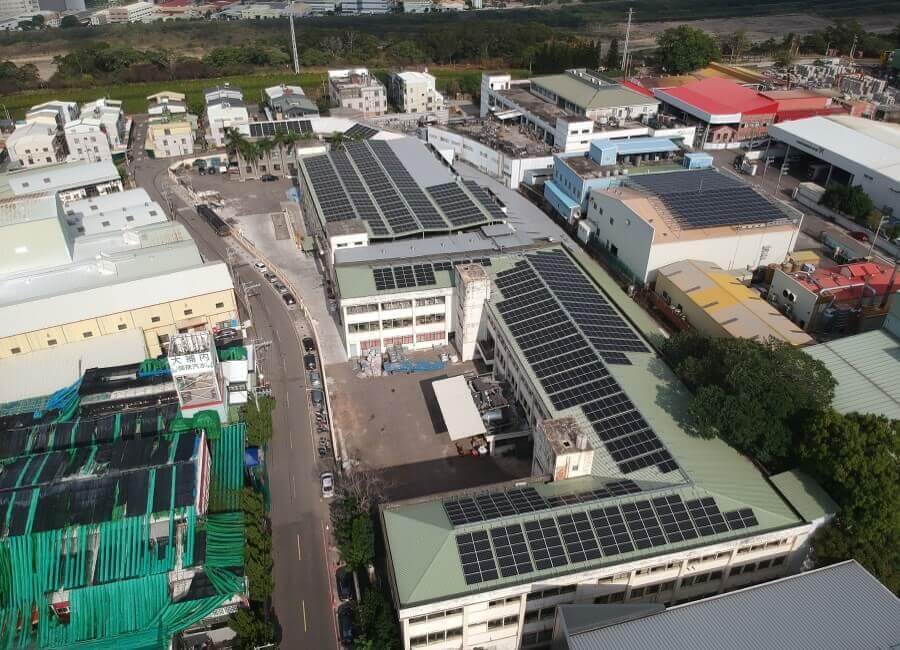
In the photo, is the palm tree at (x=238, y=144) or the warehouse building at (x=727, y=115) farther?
the warehouse building at (x=727, y=115)

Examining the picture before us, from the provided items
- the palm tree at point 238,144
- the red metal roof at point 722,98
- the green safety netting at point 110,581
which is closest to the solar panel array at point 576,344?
A: the green safety netting at point 110,581

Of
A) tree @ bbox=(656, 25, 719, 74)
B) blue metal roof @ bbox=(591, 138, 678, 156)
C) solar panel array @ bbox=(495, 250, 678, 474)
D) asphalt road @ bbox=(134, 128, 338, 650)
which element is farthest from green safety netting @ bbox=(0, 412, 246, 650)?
tree @ bbox=(656, 25, 719, 74)

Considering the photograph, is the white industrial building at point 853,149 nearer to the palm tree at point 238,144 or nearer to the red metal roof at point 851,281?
the red metal roof at point 851,281

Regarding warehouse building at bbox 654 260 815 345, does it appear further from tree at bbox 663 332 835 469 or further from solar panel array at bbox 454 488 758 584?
solar panel array at bbox 454 488 758 584

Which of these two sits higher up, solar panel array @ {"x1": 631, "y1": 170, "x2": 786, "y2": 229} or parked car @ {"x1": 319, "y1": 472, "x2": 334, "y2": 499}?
solar panel array @ {"x1": 631, "y1": 170, "x2": 786, "y2": 229}

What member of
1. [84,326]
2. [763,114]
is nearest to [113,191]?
[84,326]

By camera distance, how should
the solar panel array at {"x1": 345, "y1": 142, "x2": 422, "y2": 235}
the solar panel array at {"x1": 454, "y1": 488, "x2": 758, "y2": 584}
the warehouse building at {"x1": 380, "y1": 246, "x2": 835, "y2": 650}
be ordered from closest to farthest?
the warehouse building at {"x1": 380, "y1": 246, "x2": 835, "y2": 650}
the solar panel array at {"x1": 454, "y1": 488, "x2": 758, "y2": 584}
the solar panel array at {"x1": 345, "y1": 142, "x2": 422, "y2": 235}

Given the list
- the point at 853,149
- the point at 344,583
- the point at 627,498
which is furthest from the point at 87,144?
the point at 853,149
